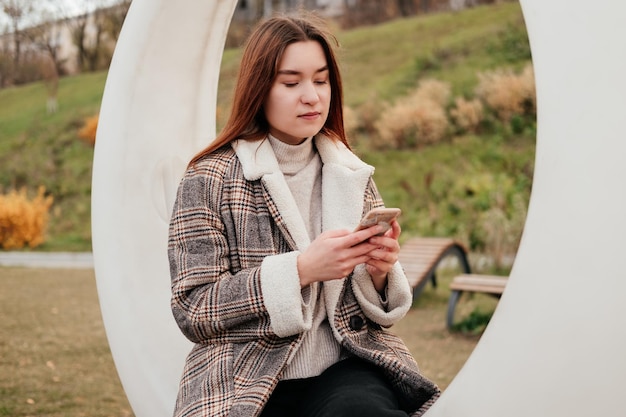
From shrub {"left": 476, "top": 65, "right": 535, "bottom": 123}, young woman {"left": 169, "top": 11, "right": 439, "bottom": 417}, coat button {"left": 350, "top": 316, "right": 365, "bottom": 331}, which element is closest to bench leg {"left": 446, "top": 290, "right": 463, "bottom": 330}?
young woman {"left": 169, "top": 11, "right": 439, "bottom": 417}

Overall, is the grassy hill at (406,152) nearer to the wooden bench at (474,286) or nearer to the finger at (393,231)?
the wooden bench at (474,286)

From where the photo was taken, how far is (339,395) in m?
2.00

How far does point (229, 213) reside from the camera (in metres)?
2.20

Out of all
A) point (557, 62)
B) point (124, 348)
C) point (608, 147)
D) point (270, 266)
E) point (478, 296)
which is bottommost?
point (478, 296)

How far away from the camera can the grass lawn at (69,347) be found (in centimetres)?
427

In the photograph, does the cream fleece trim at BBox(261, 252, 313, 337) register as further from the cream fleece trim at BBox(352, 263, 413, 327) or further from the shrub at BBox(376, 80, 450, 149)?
the shrub at BBox(376, 80, 450, 149)

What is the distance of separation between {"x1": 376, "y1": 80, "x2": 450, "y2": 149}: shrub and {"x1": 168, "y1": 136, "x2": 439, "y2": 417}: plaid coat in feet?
39.7

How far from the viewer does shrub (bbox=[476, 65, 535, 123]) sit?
1395 centimetres

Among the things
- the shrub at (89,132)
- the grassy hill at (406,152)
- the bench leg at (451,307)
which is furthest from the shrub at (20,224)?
the bench leg at (451,307)

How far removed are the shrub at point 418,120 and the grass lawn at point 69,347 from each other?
594cm

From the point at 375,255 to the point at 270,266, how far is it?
26 centimetres

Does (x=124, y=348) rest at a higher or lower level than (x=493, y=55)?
lower

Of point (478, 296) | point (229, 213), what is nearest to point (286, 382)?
point (229, 213)

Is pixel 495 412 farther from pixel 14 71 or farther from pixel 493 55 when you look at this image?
pixel 14 71
